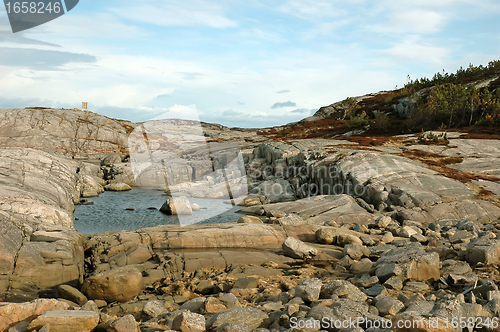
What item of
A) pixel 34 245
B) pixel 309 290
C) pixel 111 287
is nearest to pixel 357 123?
pixel 309 290

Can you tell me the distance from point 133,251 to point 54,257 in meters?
3.27

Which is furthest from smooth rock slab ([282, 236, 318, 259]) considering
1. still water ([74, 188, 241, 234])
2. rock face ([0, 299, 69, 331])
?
still water ([74, 188, 241, 234])

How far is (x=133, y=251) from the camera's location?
54.4 feet

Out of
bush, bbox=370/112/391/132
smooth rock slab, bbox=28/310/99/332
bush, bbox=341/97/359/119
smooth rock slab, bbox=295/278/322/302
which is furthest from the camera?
bush, bbox=341/97/359/119

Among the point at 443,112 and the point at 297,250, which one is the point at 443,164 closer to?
the point at 297,250

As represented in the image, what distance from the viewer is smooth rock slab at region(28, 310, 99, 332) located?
30.4 ft

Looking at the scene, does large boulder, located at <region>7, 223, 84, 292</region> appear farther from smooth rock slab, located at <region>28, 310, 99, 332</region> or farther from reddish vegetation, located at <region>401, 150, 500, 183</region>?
reddish vegetation, located at <region>401, 150, 500, 183</region>

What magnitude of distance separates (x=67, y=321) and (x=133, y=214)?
22320 mm

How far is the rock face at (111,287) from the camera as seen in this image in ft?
40.7

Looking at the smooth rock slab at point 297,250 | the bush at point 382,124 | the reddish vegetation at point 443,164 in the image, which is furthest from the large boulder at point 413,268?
the bush at point 382,124

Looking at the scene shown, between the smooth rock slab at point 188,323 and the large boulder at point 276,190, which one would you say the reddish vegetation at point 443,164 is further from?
the smooth rock slab at point 188,323

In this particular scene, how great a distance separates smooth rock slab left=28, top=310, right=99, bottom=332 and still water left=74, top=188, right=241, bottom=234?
16.2m

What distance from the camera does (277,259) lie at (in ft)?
56.8

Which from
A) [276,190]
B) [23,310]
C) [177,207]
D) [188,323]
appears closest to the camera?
[188,323]
